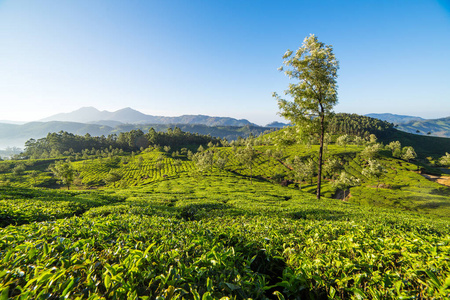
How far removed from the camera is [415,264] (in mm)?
3178

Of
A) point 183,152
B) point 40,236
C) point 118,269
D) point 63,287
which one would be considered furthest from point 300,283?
point 183,152

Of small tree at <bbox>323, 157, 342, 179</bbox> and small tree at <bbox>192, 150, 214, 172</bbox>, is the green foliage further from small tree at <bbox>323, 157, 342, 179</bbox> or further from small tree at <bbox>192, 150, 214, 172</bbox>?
small tree at <bbox>192, 150, 214, 172</bbox>

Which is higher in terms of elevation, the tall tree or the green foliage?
the tall tree

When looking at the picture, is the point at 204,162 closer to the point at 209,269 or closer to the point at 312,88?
the point at 312,88

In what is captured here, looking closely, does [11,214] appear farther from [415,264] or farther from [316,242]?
[415,264]

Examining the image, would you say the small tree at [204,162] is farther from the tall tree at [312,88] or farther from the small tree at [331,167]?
the tall tree at [312,88]

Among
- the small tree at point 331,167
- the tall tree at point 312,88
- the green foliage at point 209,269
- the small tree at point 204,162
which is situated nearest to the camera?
the green foliage at point 209,269

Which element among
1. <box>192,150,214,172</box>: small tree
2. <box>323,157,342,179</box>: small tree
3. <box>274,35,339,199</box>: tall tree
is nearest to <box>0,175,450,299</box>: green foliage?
<box>274,35,339,199</box>: tall tree

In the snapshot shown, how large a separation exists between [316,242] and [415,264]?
1805 mm

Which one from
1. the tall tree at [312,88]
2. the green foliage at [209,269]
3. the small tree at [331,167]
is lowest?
→ the small tree at [331,167]

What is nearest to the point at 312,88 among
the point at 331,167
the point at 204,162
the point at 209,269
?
the point at 209,269

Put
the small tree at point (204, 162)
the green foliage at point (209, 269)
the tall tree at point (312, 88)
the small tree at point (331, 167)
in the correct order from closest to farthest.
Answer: the green foliage at point (209, 269), the tall tree at point (312, 88), the small tree at point (331, 167), the small tree at point (204, 162)

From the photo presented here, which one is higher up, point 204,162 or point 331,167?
point 331,167

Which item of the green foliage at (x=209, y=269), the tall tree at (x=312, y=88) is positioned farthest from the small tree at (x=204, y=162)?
the green foliage at (x=209, y=269)
